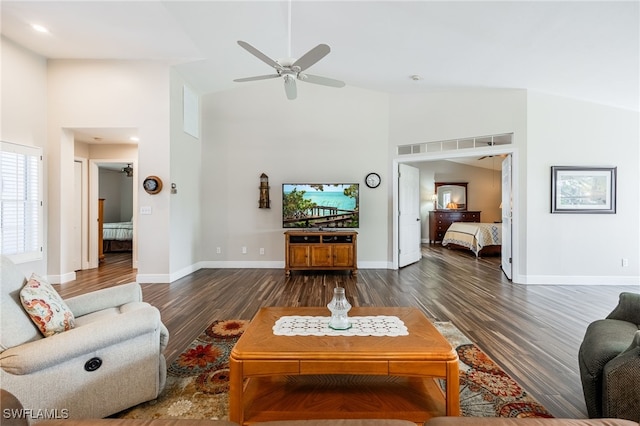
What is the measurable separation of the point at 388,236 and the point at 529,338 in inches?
126

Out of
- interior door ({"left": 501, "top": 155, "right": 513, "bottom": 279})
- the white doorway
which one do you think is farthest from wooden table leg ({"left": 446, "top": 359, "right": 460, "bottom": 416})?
the white doorway

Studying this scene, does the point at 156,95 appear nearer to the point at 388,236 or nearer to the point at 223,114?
the point at 223,114

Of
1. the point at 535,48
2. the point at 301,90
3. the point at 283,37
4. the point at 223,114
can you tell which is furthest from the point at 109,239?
the point at 535,48

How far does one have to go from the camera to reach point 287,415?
148 centimetres

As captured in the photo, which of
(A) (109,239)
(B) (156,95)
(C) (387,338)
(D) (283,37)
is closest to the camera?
(C) (387,338)

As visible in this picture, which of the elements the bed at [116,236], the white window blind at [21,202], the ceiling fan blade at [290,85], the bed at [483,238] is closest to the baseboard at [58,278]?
the white window blind at [21,202]

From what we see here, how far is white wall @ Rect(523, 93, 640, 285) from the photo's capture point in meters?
4.49

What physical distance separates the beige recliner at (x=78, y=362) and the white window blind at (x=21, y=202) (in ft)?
10.6

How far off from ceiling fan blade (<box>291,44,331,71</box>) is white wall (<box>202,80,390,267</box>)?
3.07 m

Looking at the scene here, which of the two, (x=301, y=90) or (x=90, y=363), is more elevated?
(x=301, y=90)

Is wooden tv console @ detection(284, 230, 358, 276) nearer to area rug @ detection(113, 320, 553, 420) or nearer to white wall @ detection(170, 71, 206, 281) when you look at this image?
white wall @ detection(170, 71, 206, 281)

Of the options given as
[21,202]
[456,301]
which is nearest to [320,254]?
[456,301]

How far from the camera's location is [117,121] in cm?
456

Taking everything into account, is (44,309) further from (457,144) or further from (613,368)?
(457,144)
